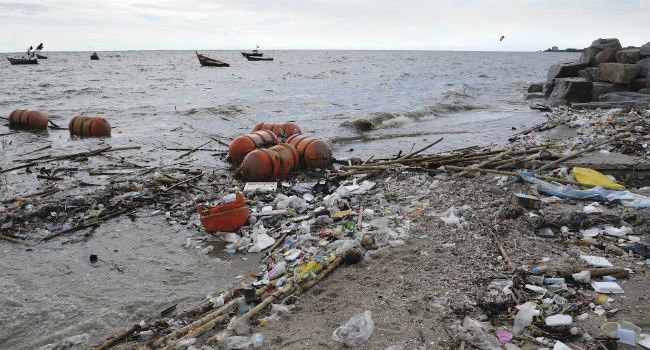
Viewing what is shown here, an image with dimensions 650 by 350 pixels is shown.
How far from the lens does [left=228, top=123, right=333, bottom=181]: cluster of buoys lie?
8.20 meters

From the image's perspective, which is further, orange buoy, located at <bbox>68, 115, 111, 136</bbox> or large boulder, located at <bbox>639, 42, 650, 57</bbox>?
large boulder, located at <bbox>639, 42, 650, 57</bbox>

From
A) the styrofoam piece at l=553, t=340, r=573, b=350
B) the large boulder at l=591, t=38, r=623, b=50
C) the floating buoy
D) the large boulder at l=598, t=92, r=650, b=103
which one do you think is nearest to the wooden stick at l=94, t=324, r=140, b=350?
the styrofoam piece at l=553, t=340, r=573, b=350

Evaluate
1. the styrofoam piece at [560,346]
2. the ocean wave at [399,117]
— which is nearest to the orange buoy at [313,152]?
the ocean wave at [399,117]

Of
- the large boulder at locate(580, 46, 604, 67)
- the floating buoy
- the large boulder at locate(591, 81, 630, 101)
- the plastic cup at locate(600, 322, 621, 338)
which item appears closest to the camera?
the plastic cup at locate(600, 322, 621, 338)

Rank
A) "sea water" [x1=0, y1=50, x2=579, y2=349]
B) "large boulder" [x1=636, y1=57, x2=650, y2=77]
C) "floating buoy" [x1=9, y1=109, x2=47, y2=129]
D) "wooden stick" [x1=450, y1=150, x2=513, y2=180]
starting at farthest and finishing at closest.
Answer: "large boulder" [x1=636, y1=57, x2=650, y2=77] < "floating buoy" [x1=9, y1=109, x2=47, y2=129] < "wooden stick" [x1=450, y1=150, x2=513, y2=180] < "sea water" [x1=0, y1=50, x2=579, y2=349]

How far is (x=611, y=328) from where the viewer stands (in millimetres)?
2777

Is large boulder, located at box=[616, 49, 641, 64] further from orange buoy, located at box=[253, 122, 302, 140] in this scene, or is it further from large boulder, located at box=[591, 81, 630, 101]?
orange buoy, located at box=[253, 122, 302, 140]

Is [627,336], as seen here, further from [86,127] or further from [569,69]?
[569,69]

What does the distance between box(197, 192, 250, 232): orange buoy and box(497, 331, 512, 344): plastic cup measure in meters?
3.97

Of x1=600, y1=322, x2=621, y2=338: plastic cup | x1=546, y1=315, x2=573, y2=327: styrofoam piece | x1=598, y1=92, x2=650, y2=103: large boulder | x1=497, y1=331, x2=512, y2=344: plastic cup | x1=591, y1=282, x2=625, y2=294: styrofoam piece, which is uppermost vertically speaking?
x1=598, y1=92, x2=650, y2=103: large boulder

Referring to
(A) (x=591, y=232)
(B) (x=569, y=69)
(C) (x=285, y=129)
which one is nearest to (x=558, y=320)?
(A) (x=591, y=232)

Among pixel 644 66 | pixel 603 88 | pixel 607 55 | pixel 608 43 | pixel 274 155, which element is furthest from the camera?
pixel 608 43

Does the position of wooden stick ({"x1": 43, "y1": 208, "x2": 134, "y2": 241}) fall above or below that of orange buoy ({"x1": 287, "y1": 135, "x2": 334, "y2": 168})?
below

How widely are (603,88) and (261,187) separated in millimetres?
15467
